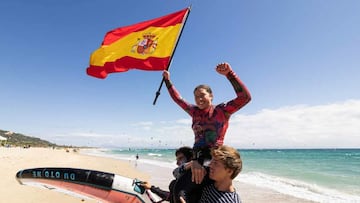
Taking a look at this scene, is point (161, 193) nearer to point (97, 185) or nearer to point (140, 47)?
point (97, 185)

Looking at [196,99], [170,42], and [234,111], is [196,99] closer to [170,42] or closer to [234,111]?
[234,111]

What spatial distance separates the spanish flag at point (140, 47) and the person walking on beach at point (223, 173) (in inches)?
115

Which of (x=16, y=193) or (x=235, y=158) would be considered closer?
(x=235, y=158)

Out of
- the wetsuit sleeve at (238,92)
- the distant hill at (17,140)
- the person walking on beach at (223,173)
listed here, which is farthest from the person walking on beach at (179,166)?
the distant hill at (17,140)

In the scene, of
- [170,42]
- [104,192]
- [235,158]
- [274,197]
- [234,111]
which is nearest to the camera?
[235,158]

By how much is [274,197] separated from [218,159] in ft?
39.2

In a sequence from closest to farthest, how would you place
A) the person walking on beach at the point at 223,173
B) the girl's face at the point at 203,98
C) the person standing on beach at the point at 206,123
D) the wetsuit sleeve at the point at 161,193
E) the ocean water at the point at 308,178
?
the person walking on beach at the point at 223,173, the person standing on beach at the point at 206,123, the girl's face at the point at 203,98, the wetsuit sleeve at the point at 161,193, the ocean water at the point at 308,178

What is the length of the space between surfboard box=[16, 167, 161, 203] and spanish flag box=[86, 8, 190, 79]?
2105 mm

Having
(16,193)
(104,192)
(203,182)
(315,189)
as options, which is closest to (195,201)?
(203,182)

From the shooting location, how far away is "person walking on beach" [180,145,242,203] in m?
2.50

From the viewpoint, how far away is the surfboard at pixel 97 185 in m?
3.94

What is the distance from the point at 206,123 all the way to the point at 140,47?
2.98 metres

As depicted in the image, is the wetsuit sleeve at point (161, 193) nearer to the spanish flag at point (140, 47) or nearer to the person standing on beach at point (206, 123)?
the person standing on beach at point (206, 123)

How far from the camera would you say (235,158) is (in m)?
2.51
